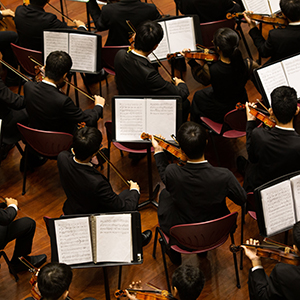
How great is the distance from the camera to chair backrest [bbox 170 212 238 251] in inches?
109

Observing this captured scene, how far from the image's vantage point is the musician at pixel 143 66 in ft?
11.9

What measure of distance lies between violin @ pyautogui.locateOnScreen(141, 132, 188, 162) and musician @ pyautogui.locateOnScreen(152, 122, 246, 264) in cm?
15

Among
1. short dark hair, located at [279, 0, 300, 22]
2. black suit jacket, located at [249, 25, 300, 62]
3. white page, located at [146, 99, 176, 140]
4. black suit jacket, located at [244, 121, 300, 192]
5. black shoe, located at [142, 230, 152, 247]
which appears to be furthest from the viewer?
black suit jacket, located at [249, 25, 300, 62]

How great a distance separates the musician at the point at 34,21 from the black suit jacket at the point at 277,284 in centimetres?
323

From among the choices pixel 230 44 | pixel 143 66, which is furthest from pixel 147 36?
pixel 230 44

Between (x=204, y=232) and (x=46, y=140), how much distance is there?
156 centimetres

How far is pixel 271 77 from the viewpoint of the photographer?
362 cm

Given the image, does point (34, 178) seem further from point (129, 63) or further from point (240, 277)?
point (240, 277)

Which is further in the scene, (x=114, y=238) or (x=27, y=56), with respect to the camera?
(x=27, y=56)

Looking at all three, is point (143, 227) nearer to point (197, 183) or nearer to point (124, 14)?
point (197, 183)

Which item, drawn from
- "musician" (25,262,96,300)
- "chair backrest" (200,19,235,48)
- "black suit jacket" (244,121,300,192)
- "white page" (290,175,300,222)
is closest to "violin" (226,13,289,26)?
"chair backrest" (200,19,235,48)

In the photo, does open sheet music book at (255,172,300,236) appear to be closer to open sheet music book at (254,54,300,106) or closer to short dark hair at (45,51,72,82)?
open sheet music book at (254,54,300,106)

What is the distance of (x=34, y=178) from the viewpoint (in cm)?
428

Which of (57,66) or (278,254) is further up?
(57,66)
